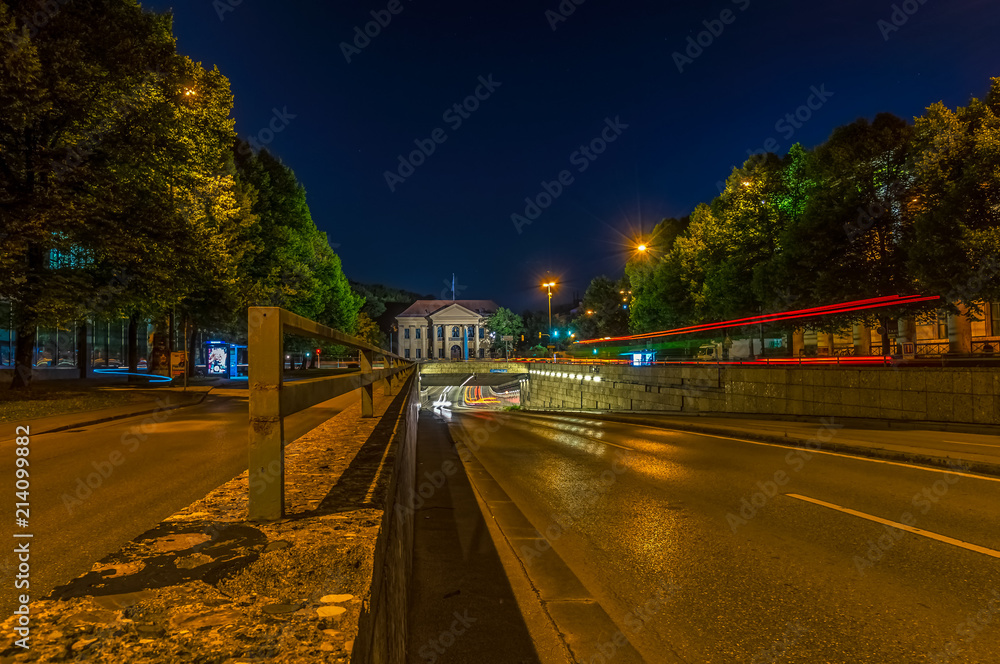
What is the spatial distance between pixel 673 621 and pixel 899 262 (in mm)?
24597

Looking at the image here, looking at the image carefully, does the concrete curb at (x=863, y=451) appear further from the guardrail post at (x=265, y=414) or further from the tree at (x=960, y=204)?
the guardrail post at (x=265, y=414)

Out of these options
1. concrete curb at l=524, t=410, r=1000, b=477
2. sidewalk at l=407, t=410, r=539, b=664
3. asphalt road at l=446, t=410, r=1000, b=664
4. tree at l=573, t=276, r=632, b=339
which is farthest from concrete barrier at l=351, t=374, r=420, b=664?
tree at l=573, t=276, r=632, b=339

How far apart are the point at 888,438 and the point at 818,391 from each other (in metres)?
6.01

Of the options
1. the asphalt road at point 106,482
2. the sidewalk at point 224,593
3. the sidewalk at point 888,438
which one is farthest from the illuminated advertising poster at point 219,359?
the sidewalk at point 224,593

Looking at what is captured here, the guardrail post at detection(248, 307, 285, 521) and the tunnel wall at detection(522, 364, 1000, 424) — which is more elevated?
the guardrail post at detection(248, 307, 285, 521)

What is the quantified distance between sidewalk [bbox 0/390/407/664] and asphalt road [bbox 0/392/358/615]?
6.35ft

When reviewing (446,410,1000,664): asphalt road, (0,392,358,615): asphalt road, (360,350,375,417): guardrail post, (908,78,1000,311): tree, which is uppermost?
(908,78,1000,311): tree

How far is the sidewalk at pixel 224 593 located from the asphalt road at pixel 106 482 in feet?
6.35

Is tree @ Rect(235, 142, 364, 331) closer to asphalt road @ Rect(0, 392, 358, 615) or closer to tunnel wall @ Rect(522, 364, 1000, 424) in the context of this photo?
asphalt road @ Rect(0, 392, 358, 615)

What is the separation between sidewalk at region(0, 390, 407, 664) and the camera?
1572 mm

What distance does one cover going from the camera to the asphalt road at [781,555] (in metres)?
3.84

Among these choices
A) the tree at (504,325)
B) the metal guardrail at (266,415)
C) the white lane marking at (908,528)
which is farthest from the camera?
the tree at (504,325)

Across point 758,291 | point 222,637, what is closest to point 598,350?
point 758,291

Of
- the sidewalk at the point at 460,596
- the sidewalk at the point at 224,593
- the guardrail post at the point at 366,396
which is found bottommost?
the sidewalk at the point at 460,596
